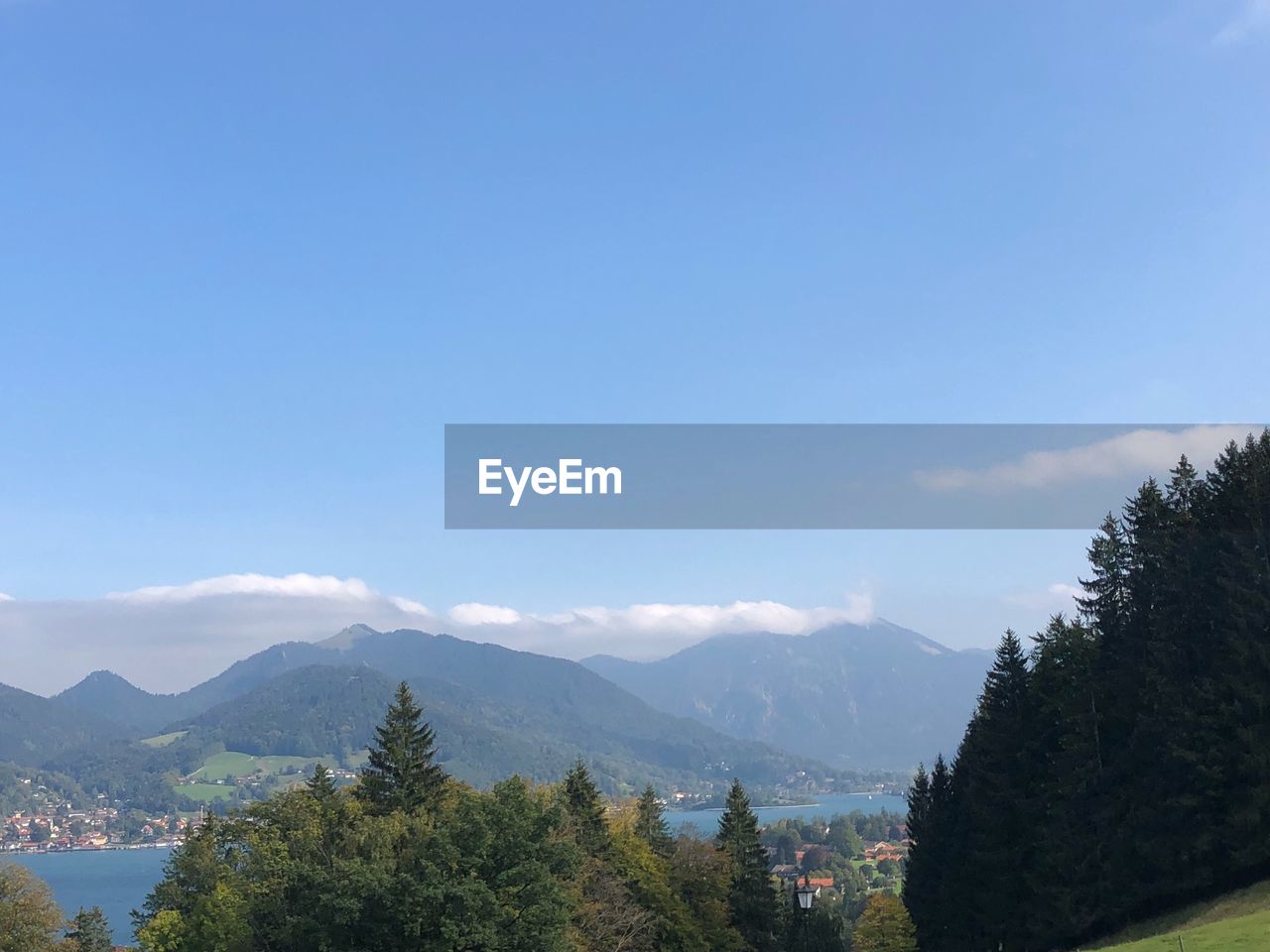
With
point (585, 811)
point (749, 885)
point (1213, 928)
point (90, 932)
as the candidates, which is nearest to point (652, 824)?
point (749, 885)

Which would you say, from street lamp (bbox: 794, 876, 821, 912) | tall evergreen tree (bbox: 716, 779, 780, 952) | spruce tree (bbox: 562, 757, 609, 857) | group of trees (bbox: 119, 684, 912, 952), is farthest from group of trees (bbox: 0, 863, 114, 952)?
street lamp (bbox: 794, 876, 821, 912)

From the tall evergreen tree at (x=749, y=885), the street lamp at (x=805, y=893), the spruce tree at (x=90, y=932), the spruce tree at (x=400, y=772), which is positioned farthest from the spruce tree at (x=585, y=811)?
the spruce tree at (x=90, y=932)

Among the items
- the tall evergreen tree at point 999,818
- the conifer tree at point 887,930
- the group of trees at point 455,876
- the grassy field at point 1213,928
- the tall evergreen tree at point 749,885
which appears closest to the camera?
the grassy field at point 1213,928

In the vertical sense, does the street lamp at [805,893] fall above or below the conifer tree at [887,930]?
above

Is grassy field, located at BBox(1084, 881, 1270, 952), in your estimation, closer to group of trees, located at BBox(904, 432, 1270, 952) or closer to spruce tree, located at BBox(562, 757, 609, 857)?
group of trees, located at BBox(904, 432, 1270, 952)

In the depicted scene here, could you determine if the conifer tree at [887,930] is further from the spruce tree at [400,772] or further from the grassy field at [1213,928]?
the spruce tree at [400,772]

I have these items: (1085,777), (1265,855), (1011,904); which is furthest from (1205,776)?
(1011,904)

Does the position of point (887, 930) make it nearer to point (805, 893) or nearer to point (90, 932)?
point (805, 893)
